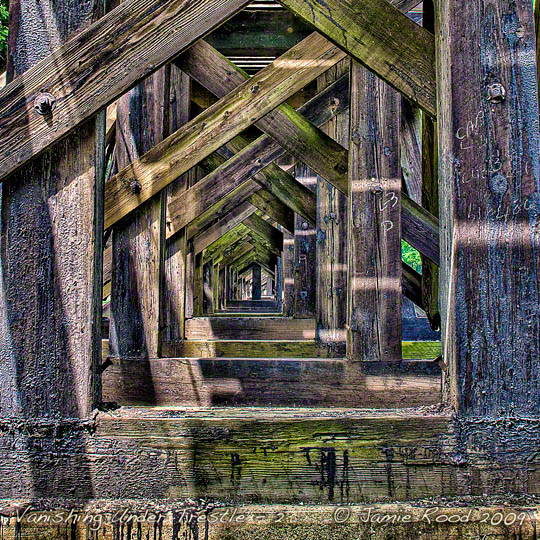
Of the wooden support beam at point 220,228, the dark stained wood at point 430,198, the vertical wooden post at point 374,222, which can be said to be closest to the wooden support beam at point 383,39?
the vertical wooden post at point 374,222

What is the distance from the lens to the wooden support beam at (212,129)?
3236 millimetres

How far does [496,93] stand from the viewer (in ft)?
5.19

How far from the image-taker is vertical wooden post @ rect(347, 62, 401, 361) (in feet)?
10.2

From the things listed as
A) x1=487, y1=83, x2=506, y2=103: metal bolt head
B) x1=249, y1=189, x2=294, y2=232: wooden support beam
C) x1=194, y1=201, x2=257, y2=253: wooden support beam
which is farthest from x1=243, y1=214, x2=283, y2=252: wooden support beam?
x1=487, y1=83, x2=506, y2=103: metal bolt head

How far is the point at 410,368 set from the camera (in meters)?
2.98

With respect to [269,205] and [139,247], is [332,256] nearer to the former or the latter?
[269,205]

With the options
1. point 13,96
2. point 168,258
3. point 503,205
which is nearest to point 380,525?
point 503,205

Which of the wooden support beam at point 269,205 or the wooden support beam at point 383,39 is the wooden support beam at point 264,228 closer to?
the wooden support beam at point 269,205

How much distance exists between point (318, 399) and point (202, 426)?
1.52 m

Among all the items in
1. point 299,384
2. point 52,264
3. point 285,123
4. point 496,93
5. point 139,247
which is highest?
point 285,123

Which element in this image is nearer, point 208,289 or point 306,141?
point 306,141

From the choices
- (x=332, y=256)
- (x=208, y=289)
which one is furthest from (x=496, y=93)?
(x=208, y=289)

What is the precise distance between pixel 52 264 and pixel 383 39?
3.52 feet

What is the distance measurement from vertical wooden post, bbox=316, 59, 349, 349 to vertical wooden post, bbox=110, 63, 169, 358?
1442 millimetres
